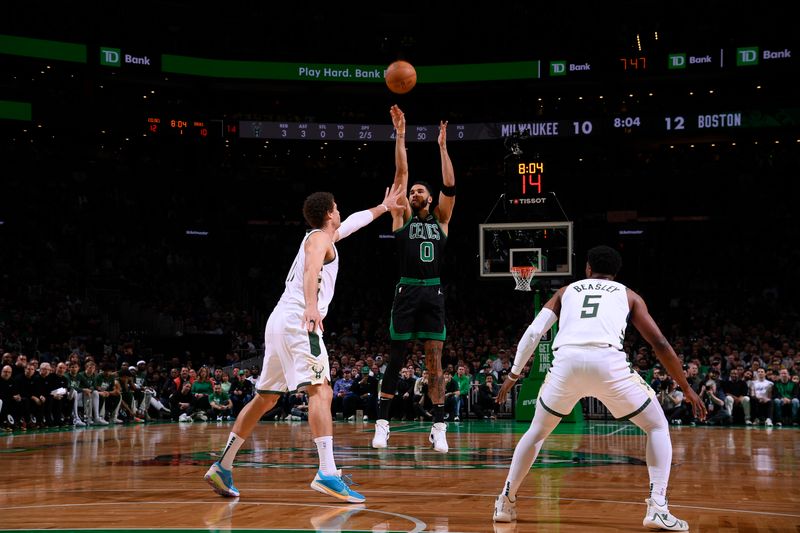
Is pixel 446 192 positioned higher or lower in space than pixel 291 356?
higher

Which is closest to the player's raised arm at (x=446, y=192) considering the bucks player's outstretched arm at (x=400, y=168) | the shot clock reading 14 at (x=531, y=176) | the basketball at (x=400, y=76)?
the bucks player's outstretched arm at (x=400, y=168)

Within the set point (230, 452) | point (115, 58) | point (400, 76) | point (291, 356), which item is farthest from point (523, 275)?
point (115, 58)

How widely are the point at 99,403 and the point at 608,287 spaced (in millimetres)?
15814

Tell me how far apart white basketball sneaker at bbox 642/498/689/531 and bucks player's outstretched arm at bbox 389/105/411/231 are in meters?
3.63

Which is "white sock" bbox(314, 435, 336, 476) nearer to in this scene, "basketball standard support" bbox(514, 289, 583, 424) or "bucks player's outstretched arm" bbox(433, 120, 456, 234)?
"bucks player's outstretched arm" bbox(433, 120, 456, 234)

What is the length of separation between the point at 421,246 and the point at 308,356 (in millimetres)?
3013

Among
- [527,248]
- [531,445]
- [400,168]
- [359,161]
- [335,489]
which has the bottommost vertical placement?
[335,489]

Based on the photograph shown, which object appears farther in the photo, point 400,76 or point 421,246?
point 400,76

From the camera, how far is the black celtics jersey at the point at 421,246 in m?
9.12

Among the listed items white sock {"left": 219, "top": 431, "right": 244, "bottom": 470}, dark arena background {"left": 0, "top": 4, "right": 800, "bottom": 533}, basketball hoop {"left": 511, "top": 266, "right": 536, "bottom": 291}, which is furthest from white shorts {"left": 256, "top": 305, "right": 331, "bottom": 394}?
dark arena background {"left": 0, "top": 4, "right": 800, "bottom": 533}

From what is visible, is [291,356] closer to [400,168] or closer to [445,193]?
[400,168]

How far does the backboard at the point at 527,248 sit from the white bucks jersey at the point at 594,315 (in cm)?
1176

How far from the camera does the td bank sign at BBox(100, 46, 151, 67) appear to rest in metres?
30.9

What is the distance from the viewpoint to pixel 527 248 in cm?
1786
